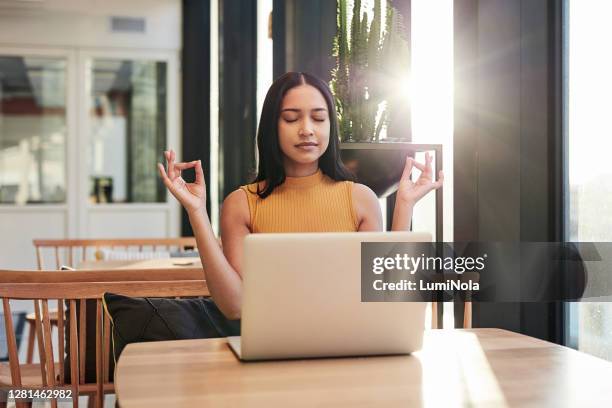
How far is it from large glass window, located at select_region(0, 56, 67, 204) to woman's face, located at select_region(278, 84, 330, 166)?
18.7ft

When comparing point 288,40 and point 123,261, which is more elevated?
point 288,40

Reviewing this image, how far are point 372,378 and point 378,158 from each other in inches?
45.9

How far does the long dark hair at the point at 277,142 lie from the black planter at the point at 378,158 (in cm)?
39

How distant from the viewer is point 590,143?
1.62 metres

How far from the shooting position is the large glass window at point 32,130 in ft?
22.2

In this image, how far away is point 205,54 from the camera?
6543 millimetres

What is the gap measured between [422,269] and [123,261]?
2.49 meters

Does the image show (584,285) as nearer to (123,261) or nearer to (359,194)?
(359,194)

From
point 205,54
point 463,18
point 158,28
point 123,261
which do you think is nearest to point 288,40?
point 123,261

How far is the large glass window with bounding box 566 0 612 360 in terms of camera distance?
5.15 feet

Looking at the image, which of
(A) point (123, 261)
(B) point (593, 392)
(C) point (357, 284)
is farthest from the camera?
(A) point (123, 261)

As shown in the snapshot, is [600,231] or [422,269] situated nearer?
[422,269]

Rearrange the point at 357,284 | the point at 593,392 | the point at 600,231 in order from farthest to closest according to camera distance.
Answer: the point at 600,231 < the point at 357,284 < the point at 593,392

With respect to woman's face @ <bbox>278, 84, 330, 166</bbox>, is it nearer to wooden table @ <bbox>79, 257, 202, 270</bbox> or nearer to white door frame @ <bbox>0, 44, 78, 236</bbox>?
wooden table @ <bbox>79, 257, 202, 270</bbox>
